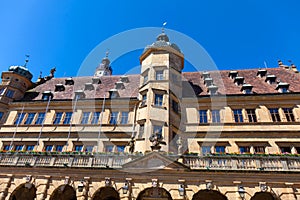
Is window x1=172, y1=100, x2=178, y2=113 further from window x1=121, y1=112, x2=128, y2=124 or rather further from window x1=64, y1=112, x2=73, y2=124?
window x1=64, y1=112, x2=73, y2=124

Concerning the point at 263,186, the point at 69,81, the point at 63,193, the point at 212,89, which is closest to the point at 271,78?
the point at 212,89

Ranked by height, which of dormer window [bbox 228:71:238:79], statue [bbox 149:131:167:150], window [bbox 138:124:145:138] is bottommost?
statue [bbox 149:131:167:150]

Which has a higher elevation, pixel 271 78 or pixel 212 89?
pixel 271 78

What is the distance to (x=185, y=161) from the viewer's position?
1916 centimetres

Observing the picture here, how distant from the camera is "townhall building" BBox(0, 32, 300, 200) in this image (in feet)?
60.3

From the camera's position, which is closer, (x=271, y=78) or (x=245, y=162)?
(x=245, y=162)

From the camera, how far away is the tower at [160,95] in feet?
75.3

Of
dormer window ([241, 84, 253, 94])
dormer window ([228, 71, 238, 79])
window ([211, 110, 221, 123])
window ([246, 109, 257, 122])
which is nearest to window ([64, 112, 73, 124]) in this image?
window ([211, 110, 221, 123])

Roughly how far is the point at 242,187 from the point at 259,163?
8.24 feet

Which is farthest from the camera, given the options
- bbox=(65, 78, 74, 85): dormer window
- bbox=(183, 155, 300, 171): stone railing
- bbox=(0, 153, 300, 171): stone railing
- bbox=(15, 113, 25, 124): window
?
bbox=(65, 78, 74, 85): dormer window

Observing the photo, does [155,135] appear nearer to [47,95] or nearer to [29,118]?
[47,95]

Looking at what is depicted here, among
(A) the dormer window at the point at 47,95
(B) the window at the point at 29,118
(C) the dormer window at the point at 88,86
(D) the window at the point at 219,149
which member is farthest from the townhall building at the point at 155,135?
(C) the dormer window at the point at 88,86

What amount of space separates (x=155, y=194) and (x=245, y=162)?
7959mm

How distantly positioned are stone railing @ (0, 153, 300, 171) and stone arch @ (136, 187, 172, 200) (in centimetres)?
290
